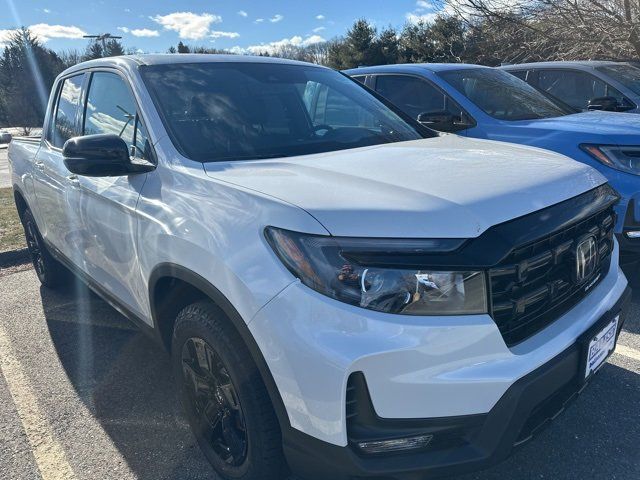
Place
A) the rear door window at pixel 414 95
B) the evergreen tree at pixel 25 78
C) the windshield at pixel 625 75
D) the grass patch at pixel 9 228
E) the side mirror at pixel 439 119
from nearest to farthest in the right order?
the side mirror at pixel 439 119
the rear door window at pixel 414 95
the grass patch at pixel 9 228
the windshield at pixel 625 75
the evergreen tree at pixel 25 78

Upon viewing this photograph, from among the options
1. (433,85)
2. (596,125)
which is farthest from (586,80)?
(596,125)

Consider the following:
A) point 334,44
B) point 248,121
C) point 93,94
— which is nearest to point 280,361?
point 248,121

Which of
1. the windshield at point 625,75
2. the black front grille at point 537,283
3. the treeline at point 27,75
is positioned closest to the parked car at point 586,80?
the windshield at point 625,75

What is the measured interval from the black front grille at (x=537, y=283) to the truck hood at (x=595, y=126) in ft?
6.78

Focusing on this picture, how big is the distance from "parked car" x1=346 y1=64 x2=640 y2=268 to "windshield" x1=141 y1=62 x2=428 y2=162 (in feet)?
4.21

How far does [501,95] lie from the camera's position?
16.9 feet

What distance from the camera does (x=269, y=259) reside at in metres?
1.79

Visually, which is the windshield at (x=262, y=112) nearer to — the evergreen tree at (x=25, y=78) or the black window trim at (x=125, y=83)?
the black window trim at (x=125, y=83)

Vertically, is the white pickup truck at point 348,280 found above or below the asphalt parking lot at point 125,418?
above

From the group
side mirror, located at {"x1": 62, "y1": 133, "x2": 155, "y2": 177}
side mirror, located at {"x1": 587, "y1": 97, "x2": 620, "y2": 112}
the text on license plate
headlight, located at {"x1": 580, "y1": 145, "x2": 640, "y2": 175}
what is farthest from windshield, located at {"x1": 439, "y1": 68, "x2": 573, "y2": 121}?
side mirror, located at {"x1": 62, "y1": 133, "x2": 155, "y2": 177}

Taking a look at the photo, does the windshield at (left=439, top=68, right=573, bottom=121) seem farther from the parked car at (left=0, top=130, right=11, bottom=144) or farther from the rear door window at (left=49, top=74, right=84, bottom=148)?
the parked car at (left=0, top=130, right=11, bottom=144)

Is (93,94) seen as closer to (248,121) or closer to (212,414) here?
(248,121)

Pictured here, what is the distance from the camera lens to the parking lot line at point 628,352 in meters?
3.20

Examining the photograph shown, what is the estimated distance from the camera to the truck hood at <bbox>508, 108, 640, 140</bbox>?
3.93 m
